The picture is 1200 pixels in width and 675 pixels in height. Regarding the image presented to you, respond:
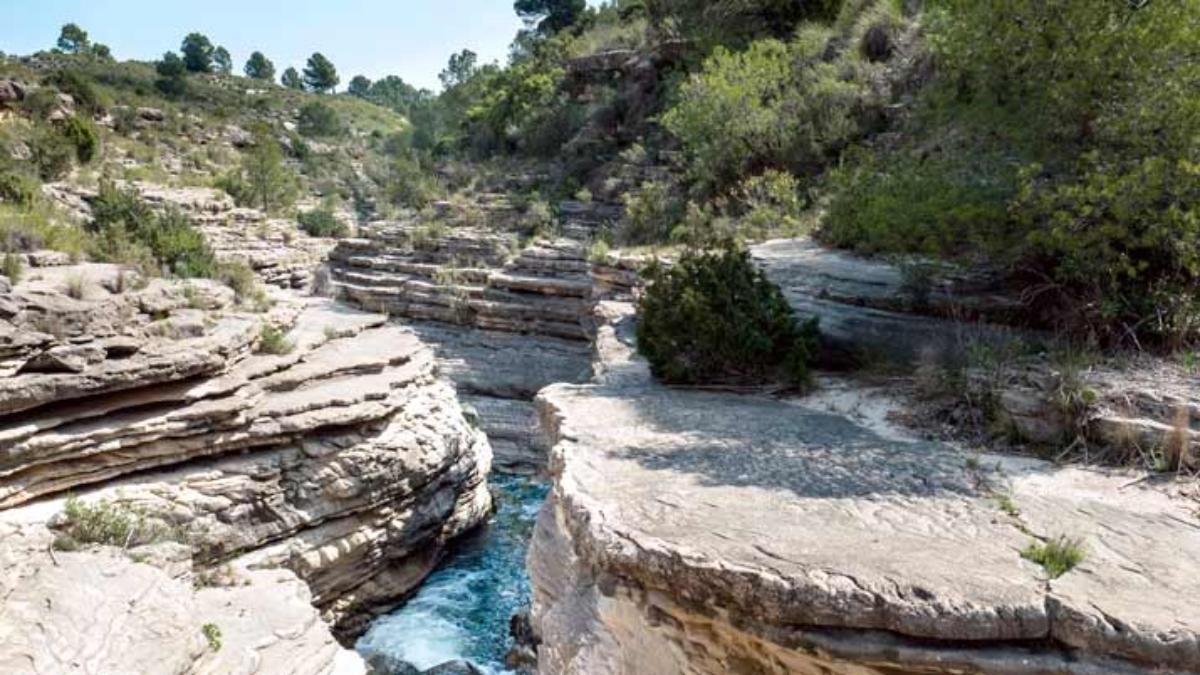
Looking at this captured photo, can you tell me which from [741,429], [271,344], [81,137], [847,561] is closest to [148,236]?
[271,344]

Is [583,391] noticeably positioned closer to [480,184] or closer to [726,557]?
[726,557]

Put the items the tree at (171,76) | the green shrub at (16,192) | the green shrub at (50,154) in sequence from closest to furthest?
the green shrub at (16,192) < the green shrub at (50,154) < the tree at (171,76)

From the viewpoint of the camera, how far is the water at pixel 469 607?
7422 millimetres

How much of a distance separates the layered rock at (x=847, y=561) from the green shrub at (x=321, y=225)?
1792 cm

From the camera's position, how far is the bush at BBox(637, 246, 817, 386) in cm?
613

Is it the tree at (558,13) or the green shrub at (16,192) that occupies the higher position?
the tree at (558,13)

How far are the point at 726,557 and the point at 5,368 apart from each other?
5.90 meters

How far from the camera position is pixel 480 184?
72.5ft

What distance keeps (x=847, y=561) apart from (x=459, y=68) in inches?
1694

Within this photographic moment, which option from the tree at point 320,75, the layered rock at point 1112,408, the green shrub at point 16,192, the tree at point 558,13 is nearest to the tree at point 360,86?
the tree at point 320,75

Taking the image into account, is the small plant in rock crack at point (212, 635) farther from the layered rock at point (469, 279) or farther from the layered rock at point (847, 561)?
the layered rock at point (469, 279)

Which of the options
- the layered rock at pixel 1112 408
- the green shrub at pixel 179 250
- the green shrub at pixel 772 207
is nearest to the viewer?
the layered rock at pixel 1112 408

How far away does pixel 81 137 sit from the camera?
57.9 feet

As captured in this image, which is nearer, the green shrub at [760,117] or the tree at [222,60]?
the green shrub at [760,117]
